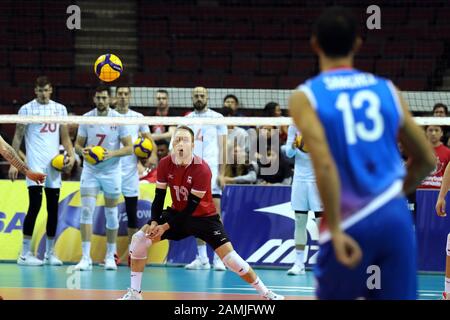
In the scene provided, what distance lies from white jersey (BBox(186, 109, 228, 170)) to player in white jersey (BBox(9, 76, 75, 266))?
5.43ft

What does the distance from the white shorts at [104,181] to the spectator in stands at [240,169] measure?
1.38 m

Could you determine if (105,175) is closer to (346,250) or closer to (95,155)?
(95,155)

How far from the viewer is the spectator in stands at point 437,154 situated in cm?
1138

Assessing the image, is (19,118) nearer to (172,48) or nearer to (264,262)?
(264,262)

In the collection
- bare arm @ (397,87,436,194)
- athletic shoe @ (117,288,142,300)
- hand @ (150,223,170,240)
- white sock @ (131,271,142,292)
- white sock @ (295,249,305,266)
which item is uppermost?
bare arm @ (397,87,436,194)

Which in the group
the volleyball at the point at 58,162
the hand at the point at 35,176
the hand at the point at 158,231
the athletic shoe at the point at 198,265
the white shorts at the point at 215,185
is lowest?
the athletic shoe at the point at 198,265

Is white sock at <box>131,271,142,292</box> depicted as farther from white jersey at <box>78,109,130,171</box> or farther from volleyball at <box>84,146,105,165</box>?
white jersey at <box>78,109,130,171</box>

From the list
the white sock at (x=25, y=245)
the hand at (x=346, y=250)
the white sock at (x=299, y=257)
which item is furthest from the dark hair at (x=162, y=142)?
the hand at (x=346, y=250)

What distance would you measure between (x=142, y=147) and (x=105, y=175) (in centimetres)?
62

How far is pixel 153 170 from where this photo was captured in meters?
12.4

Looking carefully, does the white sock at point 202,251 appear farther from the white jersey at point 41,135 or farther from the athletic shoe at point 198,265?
the white jersey at point 41,135

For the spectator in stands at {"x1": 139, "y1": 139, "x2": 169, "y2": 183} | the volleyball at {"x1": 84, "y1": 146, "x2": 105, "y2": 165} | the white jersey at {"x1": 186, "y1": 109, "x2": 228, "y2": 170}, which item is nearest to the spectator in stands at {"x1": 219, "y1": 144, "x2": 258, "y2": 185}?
the white jersey at {"x1": 186, "y1": 109, "x2": 228, "y2": 170}

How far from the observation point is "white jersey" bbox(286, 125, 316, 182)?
10977mm

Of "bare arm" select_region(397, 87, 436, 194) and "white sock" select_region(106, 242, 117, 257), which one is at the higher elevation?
"bare arm" select_region(397, 87, 436, 194)
